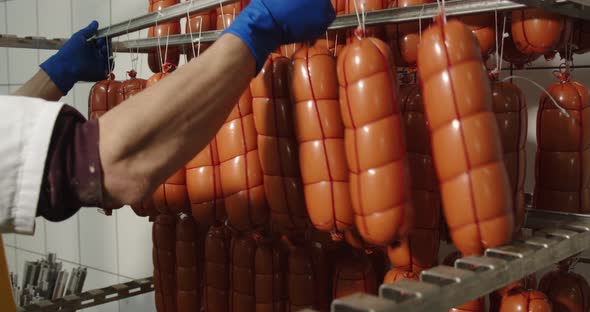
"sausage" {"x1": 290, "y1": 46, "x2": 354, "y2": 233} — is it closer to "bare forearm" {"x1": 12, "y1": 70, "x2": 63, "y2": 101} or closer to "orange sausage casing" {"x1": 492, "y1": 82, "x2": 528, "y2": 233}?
"orange sausage casing" {"x1": 492, "y1": 82, "x2": 528, "y2": 233}

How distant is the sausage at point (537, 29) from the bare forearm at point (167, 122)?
464 mm

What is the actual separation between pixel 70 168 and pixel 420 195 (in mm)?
558

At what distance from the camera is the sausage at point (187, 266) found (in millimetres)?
1389

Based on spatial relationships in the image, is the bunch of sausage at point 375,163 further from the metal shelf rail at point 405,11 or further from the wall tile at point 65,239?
the wall tile at point 65,239

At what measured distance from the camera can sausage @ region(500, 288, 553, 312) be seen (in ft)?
2.99

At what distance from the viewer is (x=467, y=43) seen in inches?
30.7

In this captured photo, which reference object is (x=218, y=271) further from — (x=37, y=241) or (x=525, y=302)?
(x=37, y=241)

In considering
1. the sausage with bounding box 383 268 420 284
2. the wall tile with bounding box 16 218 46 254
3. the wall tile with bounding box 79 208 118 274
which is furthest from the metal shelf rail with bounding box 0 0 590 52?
the wall tile with bounding box 16 218 46 254

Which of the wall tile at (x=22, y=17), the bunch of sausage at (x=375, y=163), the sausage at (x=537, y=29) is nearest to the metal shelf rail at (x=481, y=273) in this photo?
the bunch of sausage at (x=375, y=163)

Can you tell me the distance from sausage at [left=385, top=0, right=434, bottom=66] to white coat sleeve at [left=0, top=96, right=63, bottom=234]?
0.63 meters

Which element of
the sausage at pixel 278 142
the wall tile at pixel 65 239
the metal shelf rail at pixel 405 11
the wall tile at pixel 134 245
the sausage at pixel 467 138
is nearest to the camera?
the sausage at pixel 467 138

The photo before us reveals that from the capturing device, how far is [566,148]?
3.15 ft

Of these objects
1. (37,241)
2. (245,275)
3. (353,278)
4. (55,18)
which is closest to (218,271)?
(245,275)

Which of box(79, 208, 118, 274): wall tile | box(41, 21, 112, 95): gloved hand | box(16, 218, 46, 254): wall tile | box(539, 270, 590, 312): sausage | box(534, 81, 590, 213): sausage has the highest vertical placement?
box(41, 21, 112, 95): gloved hand
